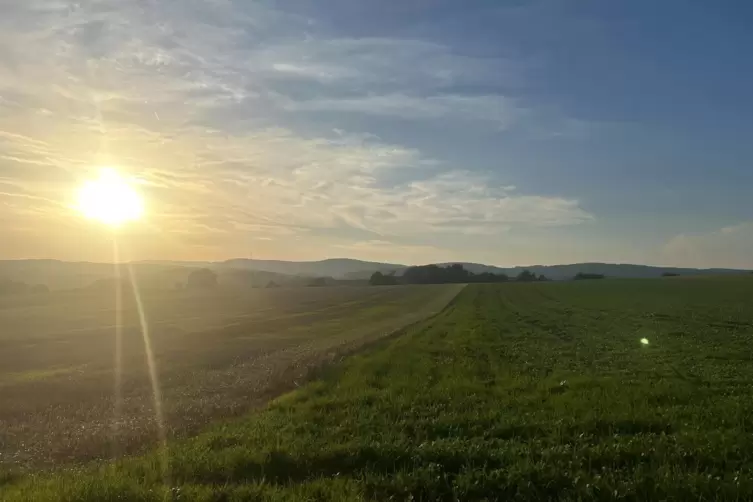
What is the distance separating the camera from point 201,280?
144 m

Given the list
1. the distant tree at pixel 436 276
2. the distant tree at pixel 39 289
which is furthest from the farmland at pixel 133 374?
the distant tree at pixel 436 276

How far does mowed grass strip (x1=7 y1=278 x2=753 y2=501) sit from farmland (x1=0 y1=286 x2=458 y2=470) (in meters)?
2.55

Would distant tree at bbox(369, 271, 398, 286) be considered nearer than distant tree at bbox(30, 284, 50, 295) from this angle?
No

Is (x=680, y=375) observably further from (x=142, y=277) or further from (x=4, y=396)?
(x=142, y=277)

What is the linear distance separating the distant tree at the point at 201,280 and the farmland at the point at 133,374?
81.6 metres

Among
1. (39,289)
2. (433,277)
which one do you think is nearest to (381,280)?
(433,277)

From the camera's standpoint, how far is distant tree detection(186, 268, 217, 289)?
14095 centimetres

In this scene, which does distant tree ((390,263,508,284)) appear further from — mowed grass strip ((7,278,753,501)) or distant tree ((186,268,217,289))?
mowed grass strip ((7,278,753,501))

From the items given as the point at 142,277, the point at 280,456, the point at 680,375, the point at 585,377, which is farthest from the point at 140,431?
the point at 142,277

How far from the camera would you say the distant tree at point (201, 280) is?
140950 mm

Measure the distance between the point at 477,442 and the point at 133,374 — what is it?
1928 cm

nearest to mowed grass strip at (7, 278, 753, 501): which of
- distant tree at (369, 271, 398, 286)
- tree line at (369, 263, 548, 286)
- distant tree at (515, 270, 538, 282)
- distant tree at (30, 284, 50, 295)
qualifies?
distant tree at (30, 284, 50, 295)

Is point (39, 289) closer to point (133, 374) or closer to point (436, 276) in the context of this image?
point (436, 276)

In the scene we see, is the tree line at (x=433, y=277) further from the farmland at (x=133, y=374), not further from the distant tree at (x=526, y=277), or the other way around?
the farmland at (x=133, y=374)
